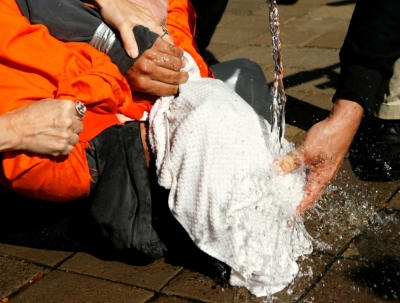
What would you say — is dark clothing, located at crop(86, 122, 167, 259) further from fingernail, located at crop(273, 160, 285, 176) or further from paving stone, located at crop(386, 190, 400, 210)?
paving stone, located at crop(386, 190, 400, 210)

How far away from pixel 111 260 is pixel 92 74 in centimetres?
80

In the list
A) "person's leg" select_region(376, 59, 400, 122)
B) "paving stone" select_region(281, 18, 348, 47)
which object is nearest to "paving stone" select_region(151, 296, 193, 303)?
"person's leg" select_region(376, 59, 400, 122)

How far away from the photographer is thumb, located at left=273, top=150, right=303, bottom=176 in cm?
272

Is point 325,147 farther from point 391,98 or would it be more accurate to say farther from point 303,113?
Result: point 303,113

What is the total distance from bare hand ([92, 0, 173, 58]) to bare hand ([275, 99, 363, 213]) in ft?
2.38

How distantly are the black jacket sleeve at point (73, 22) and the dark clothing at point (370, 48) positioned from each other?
30.6 inches

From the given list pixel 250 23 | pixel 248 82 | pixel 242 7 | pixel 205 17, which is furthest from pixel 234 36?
pixel 248 82

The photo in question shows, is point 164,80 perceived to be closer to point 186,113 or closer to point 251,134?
point 186,113

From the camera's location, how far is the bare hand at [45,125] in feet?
8.19

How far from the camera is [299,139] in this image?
386cm

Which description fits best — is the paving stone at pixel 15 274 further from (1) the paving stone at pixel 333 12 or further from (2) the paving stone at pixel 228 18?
(1) the paving stone at pixel 333 12

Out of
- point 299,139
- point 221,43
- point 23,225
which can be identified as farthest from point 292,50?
point 23,225

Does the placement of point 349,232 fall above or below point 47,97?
below

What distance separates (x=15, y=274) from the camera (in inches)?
115
